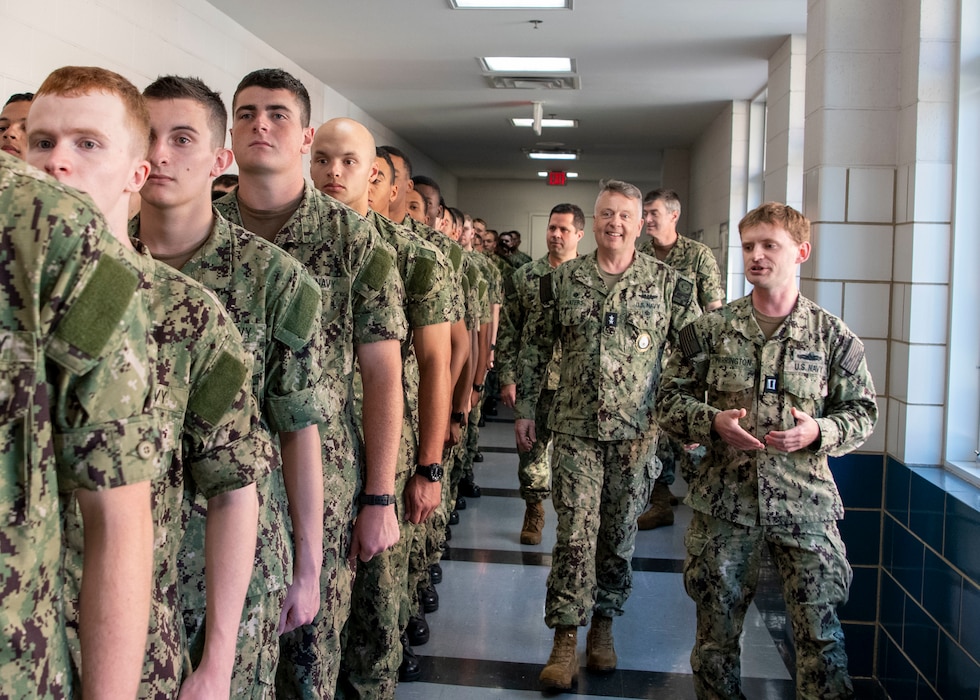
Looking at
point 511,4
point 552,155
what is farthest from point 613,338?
point 552,155

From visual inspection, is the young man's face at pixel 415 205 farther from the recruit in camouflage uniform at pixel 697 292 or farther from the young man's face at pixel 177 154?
the young man's face at pixel 177 154

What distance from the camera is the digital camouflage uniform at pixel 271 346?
158 centimetres

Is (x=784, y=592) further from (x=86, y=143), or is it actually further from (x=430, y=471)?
(x=86, y=143)

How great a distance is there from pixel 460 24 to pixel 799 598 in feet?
15.1

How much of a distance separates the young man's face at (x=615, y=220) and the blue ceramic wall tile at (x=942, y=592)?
144 centimetres

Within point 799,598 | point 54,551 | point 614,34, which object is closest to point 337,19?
point 614,34

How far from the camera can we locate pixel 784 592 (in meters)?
2.60

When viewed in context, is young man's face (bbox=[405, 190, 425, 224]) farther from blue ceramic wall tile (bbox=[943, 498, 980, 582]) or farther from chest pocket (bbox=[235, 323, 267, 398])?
chest pocket (bbox=[235, 323, 267, 398])

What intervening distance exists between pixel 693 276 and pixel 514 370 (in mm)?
1300

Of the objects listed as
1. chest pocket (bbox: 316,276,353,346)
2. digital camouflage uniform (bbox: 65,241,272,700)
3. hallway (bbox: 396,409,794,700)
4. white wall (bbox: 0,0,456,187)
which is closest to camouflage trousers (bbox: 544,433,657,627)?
hallway (bbox: 396,409,794,700)

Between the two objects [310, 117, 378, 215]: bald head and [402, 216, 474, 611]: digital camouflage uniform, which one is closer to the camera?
[310, 117, 378, 215]: bald head

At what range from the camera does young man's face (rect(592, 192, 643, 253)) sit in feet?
11.1

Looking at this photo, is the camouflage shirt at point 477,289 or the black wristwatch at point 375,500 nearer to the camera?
the black wristwatch at point 375,500

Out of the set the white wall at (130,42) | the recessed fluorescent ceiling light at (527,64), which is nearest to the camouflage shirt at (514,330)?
the white wall at (130,42)
